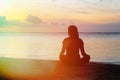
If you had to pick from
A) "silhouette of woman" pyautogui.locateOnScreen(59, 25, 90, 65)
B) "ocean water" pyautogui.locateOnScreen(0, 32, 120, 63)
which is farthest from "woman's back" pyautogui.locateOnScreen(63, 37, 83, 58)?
"ocean water" pyautogui.locateOnScreen(0, 32, 120, 63)

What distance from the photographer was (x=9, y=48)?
215 inches

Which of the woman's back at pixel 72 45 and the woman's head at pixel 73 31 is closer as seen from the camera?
the woman's head at pixel 73 31

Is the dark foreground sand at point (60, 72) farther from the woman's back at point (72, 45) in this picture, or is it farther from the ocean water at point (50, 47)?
the ocean water at point (50, 47)

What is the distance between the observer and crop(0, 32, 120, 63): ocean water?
5418 millimetres

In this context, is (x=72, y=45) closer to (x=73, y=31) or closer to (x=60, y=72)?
(x=73, y=31)

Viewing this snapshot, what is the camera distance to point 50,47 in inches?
249

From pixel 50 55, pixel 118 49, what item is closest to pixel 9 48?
pixel 50 55

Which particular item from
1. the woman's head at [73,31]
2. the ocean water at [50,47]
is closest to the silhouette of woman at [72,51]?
the woman's head at [73,31]

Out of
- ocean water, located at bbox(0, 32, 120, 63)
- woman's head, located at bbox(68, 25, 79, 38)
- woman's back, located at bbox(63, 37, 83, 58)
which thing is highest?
woman's head, located at bbox(68, 25, 79, 38)

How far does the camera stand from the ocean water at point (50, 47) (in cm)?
542

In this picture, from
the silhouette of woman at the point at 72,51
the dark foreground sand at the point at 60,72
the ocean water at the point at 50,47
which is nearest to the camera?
the dark foreground sand at the point at 60,72

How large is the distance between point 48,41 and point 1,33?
1709mm

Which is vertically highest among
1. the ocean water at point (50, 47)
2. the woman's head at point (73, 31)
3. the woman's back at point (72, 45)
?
the woman's head at point (73, 31)

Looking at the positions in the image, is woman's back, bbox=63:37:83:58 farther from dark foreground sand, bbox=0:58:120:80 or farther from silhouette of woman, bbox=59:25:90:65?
dark foreground sand, bbox=0:58:120:80
